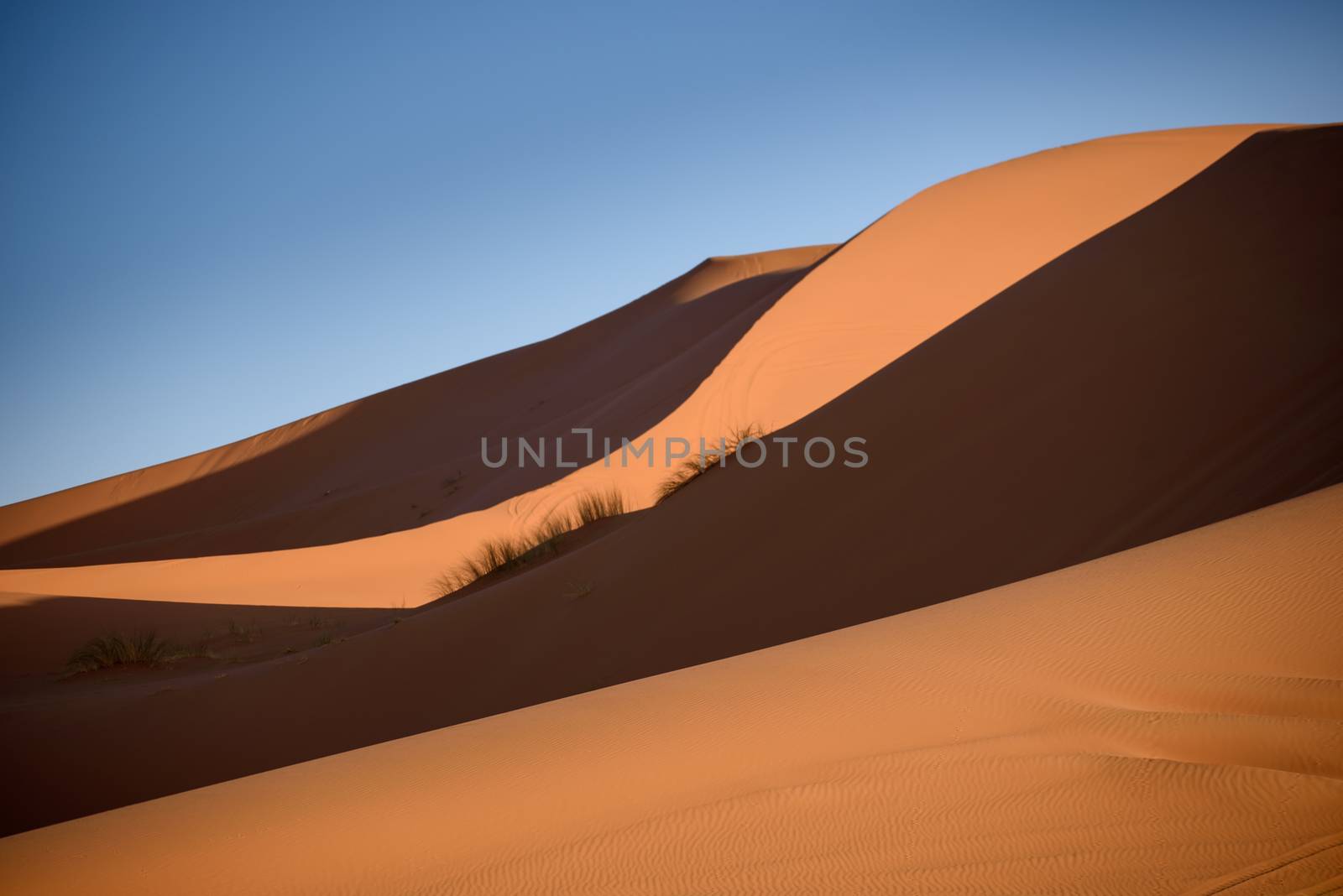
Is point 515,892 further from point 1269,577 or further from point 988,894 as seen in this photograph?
point 1269,577

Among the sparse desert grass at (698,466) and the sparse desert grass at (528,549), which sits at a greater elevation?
the sparse desert grass at (698,466)

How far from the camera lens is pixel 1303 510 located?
404 cm

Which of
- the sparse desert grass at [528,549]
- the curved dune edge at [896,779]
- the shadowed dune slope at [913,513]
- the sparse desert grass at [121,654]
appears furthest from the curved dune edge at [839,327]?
the curved dune edge at [896,779]

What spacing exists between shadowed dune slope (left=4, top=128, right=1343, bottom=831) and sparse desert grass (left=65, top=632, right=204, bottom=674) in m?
2.84

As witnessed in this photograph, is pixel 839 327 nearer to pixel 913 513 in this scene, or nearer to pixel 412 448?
pixel 913 513

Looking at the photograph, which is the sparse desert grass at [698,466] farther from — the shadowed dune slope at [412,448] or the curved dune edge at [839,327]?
the shadowed dune slope at [412,448]

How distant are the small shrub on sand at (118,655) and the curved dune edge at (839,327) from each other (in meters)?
4.30

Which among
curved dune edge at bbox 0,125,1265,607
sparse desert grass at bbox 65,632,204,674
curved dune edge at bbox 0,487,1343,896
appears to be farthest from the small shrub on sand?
curved dune edge at bbox 0,487,1343,896

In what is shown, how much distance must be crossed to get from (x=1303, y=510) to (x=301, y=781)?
4.29 metres

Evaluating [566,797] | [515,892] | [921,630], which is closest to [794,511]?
[921,630]

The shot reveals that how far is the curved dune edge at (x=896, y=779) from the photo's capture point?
6.57 ft

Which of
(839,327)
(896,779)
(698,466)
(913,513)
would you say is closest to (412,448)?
(839,327)

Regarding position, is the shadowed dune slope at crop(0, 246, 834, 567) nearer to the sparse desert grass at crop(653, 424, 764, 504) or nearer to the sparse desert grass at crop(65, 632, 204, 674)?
the sparse desert grass at crop(653, 424, 764, 504)

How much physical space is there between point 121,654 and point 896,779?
10925mm
